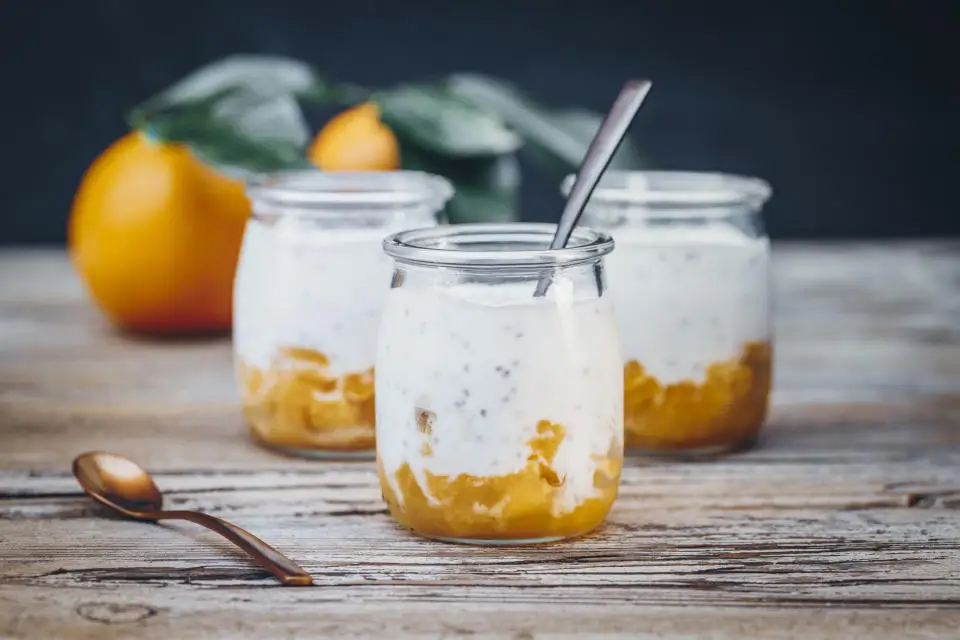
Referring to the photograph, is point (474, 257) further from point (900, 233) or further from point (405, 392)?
point (900, 233)

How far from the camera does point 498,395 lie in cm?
71

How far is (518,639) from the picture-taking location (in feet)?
1.98

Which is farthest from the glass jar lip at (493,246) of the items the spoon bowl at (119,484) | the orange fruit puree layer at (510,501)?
the spoon bowl at (119,484)

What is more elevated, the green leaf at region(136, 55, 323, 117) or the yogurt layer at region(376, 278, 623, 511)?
the green leaf at region(136, 55, 323, 117)

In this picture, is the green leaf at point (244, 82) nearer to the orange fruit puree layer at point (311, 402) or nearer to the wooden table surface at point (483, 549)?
the wooden table surface at point (483, 549)

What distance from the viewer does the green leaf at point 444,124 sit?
122 cm

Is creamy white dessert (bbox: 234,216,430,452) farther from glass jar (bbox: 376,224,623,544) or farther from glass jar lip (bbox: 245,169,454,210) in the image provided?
glass jar (bbox: 376,224,623,544)

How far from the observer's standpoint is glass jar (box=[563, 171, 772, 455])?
0.89 m

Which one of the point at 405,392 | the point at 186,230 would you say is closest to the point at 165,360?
the point at 186,230

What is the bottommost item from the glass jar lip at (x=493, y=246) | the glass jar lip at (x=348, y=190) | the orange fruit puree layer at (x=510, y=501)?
the orange fruit puree layer at (x=510, y=501)

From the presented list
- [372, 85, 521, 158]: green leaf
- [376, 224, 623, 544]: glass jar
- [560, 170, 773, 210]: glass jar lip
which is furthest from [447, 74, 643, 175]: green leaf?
[376, 224, 623, 544]: glass jar

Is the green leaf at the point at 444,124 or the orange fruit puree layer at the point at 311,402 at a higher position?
the green leaf at the point at 444,124

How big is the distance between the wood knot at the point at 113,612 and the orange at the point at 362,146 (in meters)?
0.73

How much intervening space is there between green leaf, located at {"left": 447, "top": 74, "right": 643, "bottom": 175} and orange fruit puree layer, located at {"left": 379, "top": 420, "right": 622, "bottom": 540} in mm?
595
